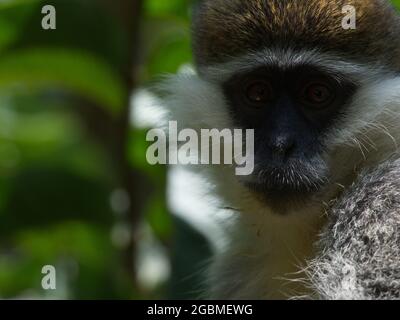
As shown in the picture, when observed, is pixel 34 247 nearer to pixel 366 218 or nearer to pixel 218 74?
pixel 218 74

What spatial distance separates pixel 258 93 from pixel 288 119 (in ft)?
1.25

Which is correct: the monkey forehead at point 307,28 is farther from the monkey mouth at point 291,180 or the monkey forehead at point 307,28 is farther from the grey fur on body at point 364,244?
the grey fur on body at point 364,244

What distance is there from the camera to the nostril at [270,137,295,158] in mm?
5117

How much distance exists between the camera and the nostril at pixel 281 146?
512 cm

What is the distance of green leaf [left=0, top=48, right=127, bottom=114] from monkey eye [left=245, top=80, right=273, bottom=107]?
54.1 inches

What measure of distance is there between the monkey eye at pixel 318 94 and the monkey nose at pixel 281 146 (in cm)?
36

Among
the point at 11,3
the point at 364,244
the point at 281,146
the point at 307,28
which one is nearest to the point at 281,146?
the point at 281,146

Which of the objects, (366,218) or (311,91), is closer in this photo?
(366,218)

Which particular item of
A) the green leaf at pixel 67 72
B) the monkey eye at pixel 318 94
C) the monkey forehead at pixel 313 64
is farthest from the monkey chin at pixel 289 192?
the green leaf at pixel 67 72

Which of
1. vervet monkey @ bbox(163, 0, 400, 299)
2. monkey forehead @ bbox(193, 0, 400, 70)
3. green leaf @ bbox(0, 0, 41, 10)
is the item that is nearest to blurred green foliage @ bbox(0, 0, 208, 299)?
green leaf @ bbox(0, 0, 41, 10)

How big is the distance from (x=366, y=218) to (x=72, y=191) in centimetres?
277

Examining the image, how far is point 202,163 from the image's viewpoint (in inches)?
238
